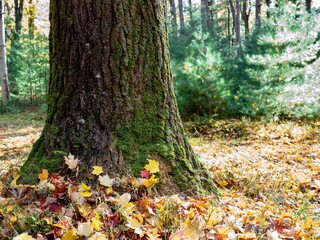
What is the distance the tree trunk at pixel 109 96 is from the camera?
2.38m

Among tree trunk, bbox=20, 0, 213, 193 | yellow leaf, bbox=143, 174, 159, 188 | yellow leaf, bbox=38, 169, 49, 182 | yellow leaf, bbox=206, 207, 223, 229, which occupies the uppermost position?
tree trunk, bbox=20, 0, 213, 193

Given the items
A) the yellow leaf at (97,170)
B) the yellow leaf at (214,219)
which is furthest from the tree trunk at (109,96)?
the yellow leaf at (214,219)

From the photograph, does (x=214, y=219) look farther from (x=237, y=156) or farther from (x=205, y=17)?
(x=205, y=17)

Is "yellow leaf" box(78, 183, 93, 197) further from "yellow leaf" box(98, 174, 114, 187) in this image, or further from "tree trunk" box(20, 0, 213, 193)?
"tree trunk" box(20, 0, 213, 193)

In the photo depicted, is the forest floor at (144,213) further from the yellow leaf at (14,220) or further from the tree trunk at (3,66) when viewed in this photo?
the tree trunk at (3,66)

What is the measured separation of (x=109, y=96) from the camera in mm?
2408

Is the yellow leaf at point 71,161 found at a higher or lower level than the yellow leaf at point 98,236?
higher

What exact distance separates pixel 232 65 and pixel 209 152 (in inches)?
202

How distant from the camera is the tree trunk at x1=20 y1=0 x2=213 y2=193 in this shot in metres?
2.38

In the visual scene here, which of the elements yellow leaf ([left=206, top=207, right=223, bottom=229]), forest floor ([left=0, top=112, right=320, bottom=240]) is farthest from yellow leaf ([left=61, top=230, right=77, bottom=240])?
yellow leaf ([left=206, top=207, right=223, bottom=229])

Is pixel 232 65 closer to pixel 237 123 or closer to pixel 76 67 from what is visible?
pixel 237 123

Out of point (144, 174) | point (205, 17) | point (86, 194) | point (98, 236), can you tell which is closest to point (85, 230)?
point (98, 236)

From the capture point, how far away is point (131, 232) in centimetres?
180

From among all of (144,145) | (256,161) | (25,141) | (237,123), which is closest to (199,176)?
(144,145)
